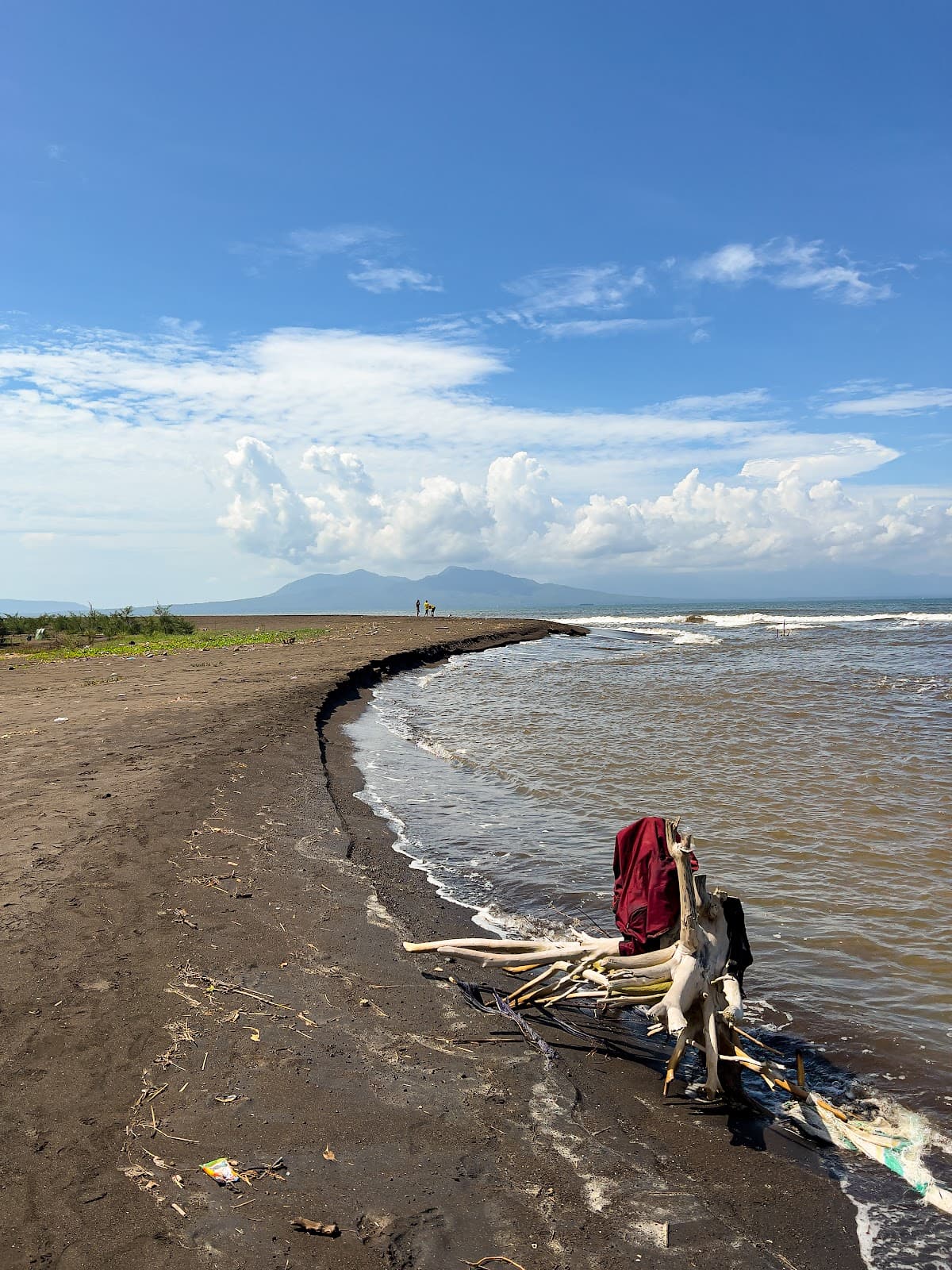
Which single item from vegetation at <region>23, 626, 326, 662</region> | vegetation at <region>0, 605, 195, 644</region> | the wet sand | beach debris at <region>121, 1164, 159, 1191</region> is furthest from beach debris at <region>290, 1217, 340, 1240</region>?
vegetation at <region>0, 605, 195, 644</region>

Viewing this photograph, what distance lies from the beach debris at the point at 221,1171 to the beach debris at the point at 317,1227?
418mm

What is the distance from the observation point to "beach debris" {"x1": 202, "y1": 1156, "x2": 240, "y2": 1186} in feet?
12.0

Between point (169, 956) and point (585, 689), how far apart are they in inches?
786

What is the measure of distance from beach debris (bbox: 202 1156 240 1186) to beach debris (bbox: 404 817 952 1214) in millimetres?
2097

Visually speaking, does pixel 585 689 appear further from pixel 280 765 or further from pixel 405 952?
pixel 405 952

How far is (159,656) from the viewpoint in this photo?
28891 millimetres

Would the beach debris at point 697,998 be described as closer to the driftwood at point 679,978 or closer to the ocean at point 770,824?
the driftwood at point 679,978

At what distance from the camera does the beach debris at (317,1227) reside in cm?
338

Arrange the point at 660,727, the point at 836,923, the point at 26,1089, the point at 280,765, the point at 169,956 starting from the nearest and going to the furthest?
1. the point at 26,1089
2. the point at 169,956
3. the point at 836,923
4. the point at 280,765
5. the point at 660,727

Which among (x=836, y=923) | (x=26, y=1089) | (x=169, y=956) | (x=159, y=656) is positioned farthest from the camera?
(x=159, y=656)

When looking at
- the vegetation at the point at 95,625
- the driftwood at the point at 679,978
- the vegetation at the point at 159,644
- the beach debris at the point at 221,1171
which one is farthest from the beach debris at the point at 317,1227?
the vegetation at the point at 95,625

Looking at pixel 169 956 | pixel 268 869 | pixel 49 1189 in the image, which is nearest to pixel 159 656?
pixel 268 869

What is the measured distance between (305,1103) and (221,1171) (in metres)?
0.65

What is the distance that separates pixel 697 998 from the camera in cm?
477
